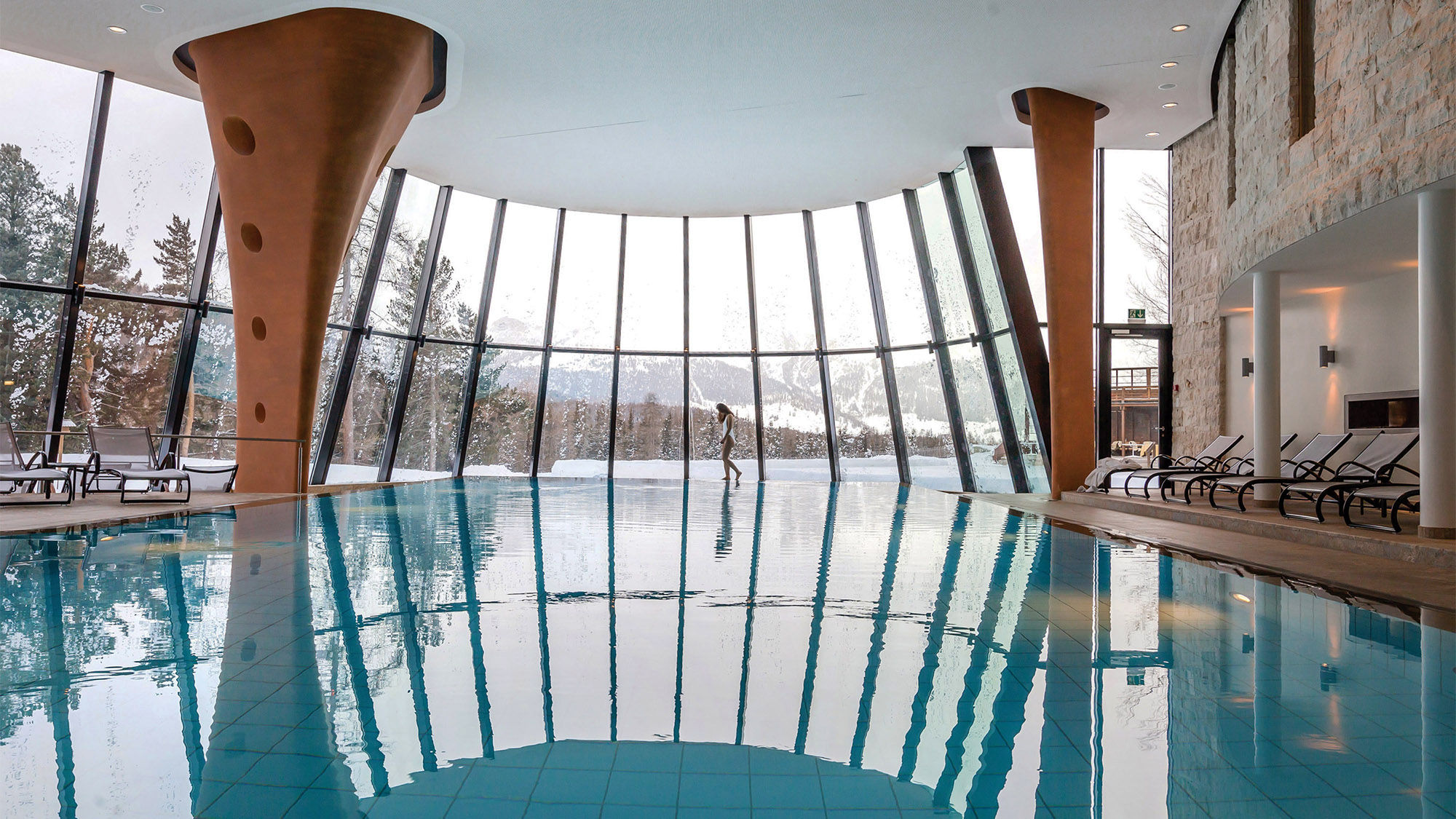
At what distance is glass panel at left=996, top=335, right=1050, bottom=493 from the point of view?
1323cm

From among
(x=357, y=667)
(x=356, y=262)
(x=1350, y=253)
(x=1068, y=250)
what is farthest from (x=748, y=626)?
(x=356, y=262)

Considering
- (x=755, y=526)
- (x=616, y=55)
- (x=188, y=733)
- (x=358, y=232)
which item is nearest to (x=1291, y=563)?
(x=755, y=526)

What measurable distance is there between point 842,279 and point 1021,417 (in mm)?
4561

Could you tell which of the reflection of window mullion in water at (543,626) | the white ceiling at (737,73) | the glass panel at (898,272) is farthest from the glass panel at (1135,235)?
the reflection of window mullion in water at (543,626)

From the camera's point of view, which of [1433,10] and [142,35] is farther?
[142,35]

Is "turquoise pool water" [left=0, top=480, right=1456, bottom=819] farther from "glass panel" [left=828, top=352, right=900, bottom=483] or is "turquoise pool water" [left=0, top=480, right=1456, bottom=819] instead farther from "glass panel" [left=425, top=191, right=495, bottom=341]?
"glass panel" [left=828, top=352, right=900, bottom=483]

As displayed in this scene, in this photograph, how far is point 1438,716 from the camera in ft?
9.47

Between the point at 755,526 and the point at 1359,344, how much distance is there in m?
7.83

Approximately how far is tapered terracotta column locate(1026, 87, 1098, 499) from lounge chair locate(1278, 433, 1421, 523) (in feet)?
9.44

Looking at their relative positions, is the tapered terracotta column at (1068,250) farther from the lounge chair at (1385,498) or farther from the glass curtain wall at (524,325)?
the lounge chair at (1385,498)

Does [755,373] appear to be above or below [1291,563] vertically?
above

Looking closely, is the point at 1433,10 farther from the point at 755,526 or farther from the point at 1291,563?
the point at 755,526

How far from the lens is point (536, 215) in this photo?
16.4 meters

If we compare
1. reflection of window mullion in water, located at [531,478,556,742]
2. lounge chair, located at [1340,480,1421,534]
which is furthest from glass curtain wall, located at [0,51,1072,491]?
reflection of window mullion in water, located at [531,478,556,742]
